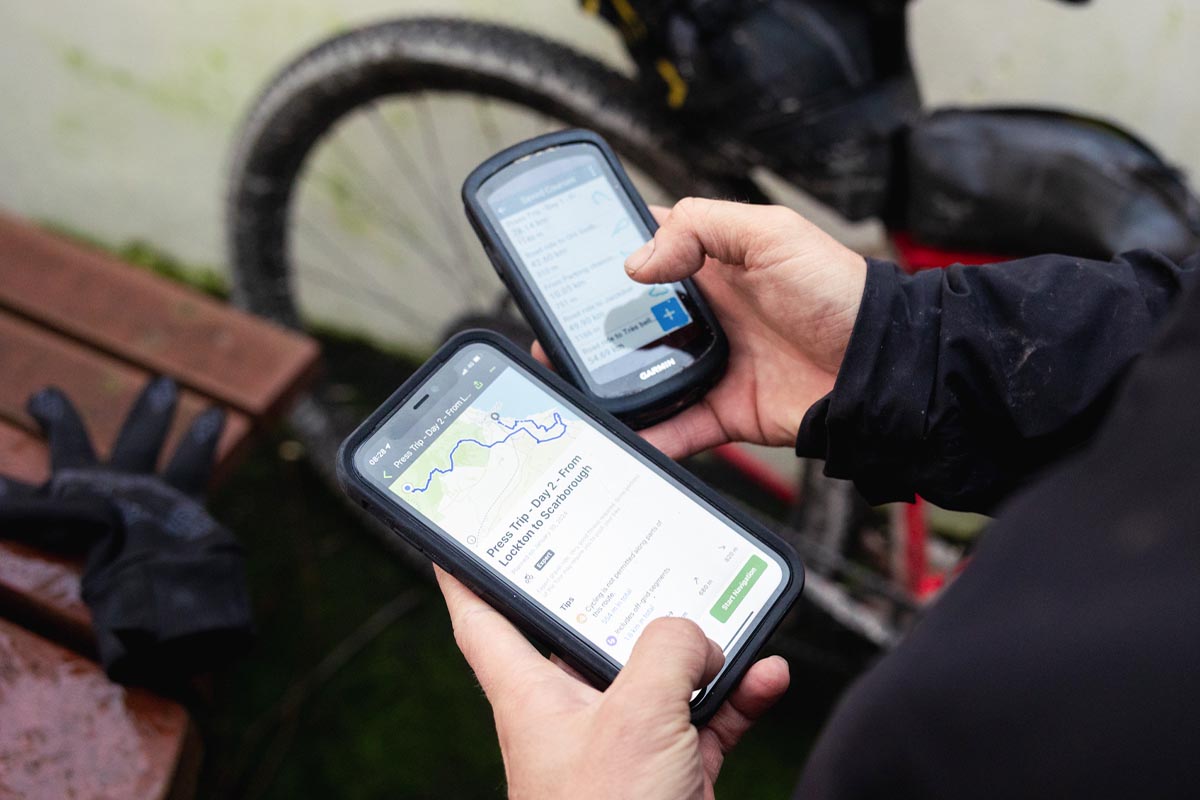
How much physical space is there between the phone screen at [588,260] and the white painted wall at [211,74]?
497mm

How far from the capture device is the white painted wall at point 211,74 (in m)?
1.16

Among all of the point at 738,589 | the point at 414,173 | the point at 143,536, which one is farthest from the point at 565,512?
the point at 414,173

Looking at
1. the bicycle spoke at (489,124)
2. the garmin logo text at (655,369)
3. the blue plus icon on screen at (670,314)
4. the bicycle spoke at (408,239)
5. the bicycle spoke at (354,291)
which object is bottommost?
the bicycle spoke at (354,291)

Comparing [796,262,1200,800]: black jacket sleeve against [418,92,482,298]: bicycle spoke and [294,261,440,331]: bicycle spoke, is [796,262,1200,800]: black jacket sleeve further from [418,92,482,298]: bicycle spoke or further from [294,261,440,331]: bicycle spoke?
[294,261,440,331]: bicycle spoke

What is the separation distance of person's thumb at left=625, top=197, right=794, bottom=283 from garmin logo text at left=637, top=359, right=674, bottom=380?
8cm

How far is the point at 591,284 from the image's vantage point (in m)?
0.84

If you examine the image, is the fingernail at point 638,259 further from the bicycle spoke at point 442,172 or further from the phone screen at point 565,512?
the bicycle spoke at point 442,172

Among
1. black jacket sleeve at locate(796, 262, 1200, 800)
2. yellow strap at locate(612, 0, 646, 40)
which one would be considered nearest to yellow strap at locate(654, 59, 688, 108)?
yellow strap at locate(612, 0, 646, 40)

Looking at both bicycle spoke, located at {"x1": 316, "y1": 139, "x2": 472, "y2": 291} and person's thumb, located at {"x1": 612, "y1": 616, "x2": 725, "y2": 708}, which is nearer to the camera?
person's thumb, located at {"x1": 612, "y1": 616, "x2": 725, "y2": 708}

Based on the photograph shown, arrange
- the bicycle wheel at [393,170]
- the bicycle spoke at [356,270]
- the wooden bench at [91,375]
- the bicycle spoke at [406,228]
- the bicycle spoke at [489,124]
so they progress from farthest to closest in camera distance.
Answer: the bicycle spoke at [356,270], the bicycle spoke at [406,228], the bicycle spoke at [489,124], the bicycle wheel at [393,170], the wooden bench at [91,375]

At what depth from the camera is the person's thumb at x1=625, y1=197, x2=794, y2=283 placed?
2.53 ft

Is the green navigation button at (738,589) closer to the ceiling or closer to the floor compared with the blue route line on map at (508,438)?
closer to the floor

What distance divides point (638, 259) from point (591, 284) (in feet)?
0.25

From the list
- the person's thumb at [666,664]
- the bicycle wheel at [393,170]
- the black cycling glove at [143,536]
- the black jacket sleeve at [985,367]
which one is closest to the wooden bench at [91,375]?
the black cycling glove at [143,536]
